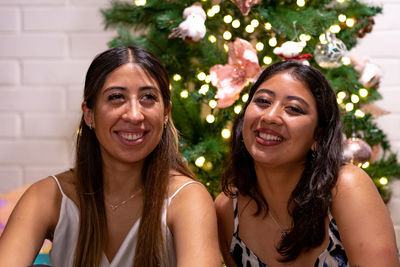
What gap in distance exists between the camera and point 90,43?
2.33m

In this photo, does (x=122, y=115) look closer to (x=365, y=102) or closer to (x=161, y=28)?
(x=161, y=28)

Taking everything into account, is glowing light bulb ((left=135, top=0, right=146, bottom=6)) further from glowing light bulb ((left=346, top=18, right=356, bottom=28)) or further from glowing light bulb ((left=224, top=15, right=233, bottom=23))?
glowing light bulb ((left=346, top=18, right=356, bottom=28))

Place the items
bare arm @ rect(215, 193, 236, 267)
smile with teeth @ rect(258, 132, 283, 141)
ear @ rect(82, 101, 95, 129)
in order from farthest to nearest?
bare arm @ rect(215, 193, 236, 267)
ear @ rect(82, 101, 95, 129)
smile with teeth @ rect(258, 132, 283, 141)

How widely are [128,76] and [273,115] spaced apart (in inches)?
15.8

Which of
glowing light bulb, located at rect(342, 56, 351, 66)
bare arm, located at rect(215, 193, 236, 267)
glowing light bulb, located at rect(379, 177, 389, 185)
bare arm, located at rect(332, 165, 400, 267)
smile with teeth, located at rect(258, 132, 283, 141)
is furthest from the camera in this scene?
glowing light bulb, located at rect(379, 177, 389, 185)

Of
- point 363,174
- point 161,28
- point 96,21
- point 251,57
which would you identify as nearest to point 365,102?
point 251,57

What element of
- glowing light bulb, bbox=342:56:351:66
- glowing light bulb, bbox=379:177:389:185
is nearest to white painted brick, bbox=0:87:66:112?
glowing light bulb, bbox=342:56:351:66

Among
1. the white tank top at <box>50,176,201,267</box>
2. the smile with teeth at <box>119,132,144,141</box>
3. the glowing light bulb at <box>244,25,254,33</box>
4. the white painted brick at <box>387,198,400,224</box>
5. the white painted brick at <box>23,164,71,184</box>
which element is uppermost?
the glowing light bulb at <box>244,25,254,33</box>

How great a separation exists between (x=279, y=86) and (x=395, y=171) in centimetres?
83

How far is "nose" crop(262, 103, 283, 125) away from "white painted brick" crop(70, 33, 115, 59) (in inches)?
44.5

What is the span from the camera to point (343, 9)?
1941 millimetres

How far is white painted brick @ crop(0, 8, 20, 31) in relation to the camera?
2.34 metres

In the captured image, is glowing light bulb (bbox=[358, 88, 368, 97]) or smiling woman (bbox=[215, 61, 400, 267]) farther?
glowing light bulb (bbox=[358, 88, 368, 97])

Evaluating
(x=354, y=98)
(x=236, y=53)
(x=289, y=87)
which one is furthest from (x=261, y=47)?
(x=289, y=87)
